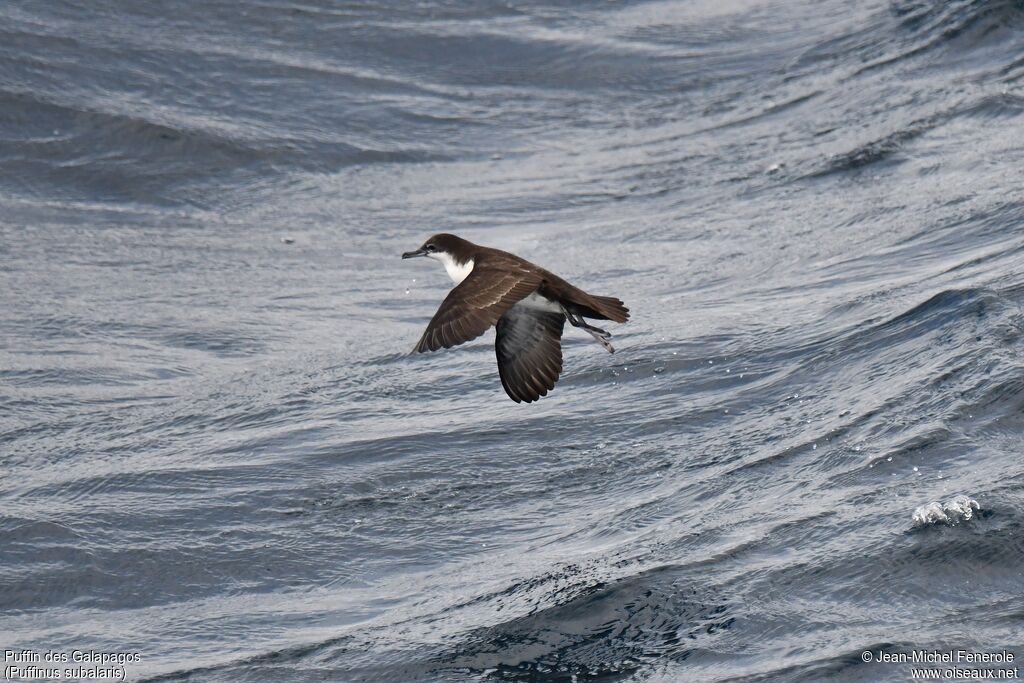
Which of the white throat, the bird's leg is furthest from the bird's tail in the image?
the white throat

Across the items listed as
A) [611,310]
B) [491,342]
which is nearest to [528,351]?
[611,310]

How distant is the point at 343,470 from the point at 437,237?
1.20 meters

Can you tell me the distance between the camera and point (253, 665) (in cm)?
544

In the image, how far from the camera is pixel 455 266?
668 centimetres

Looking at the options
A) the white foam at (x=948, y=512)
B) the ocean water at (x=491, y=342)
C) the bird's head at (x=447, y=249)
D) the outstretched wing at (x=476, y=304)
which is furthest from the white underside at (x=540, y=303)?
the white foam at (x=948, y=512)

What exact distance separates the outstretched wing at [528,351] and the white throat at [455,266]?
0.99ft

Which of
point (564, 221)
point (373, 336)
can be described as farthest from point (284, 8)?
point (373, 336)

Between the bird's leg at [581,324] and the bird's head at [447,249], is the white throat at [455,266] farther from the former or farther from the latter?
the bird's leg at [581,324]

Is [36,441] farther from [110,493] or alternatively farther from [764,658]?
[764,658]

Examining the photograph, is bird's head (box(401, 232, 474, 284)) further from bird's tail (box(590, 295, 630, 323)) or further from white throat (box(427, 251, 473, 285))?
bird's tail (box(590, 295, 630, 323))

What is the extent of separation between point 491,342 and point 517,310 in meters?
2.13

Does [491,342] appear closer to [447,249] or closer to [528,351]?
[447,249]

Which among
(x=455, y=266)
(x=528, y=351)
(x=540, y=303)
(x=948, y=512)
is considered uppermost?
(x=455, y=266)

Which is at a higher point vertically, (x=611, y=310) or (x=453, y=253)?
(x=453, y=253)
